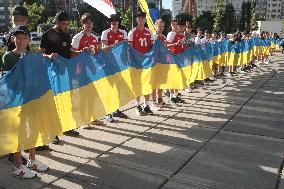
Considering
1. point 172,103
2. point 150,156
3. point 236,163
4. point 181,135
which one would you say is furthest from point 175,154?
point 172,103

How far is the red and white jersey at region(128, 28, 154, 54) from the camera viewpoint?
815 cm

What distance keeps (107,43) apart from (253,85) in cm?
726

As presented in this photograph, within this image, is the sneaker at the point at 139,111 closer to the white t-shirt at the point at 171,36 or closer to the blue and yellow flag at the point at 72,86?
the blue and yellow flag at the point at 72,86

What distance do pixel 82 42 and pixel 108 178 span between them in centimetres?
311

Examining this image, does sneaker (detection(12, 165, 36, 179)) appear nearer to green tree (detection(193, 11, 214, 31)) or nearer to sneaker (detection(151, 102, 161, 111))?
sneaker (detection(151, 102, 161, 111))

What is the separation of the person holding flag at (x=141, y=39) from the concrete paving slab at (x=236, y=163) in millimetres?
2291

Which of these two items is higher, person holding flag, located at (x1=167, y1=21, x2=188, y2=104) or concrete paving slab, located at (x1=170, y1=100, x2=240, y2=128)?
person holding flag, located at (x1=167, y1=21, x2=188, y2=104)

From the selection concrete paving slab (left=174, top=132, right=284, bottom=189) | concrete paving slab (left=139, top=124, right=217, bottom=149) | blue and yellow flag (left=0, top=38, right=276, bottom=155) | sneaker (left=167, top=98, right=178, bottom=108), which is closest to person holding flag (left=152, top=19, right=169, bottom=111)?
sneaker (left=167, top=98, right=178, bottom=108)

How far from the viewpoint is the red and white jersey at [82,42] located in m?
6.78

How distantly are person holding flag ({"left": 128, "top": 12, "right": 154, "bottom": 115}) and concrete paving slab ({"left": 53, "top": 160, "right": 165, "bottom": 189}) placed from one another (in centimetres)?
331

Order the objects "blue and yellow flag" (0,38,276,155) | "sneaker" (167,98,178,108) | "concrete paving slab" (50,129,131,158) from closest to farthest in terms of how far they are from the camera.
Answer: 1. "blue and yellow flag" (0,38,276,155)
2. "concrete paving slab" (50,129,131,158)
3. "sneaker" (167,98,178,108)

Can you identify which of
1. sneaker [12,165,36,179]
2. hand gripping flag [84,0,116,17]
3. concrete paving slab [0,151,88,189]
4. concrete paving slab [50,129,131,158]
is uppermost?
hand gripping flag [84,0,116,17]

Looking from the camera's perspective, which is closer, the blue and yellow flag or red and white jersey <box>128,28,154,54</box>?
the blue and yellow flag

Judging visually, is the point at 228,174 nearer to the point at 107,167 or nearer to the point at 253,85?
the point at 107,167
